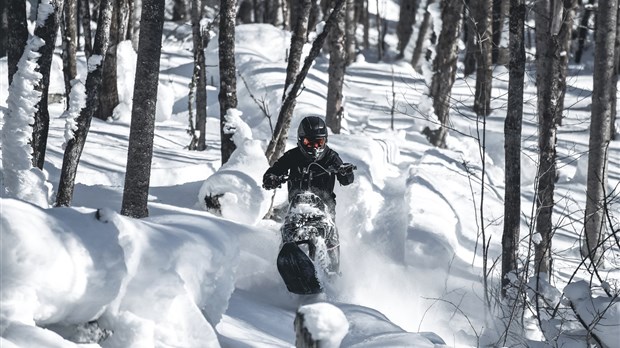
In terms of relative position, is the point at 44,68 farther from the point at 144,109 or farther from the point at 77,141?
the point at 144,109

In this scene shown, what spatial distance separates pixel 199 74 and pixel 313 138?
8.18 metres

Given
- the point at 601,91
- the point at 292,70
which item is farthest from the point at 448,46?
the point at 292,70

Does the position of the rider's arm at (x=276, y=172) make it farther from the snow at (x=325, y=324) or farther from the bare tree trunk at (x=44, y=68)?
the snow at (x=325, y=324)

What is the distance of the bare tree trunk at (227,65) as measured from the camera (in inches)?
472

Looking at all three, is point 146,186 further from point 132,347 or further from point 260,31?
point 260,31

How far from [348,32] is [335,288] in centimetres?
2252

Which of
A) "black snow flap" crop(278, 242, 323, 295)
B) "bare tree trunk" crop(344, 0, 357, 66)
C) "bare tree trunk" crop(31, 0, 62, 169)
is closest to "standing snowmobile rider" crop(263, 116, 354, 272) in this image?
"black snow flap" crop(278, 242, 323, 295)

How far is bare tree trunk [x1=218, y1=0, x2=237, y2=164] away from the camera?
11977 mm

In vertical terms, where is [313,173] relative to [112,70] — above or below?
below

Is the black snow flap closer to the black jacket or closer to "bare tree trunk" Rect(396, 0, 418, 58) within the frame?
the black jacket

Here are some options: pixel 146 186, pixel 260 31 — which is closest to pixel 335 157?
pixel 146 186

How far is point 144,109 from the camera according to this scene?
28.1ft

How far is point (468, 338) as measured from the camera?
28.7 feet

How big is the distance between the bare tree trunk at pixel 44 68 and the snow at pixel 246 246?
11.5 inches
